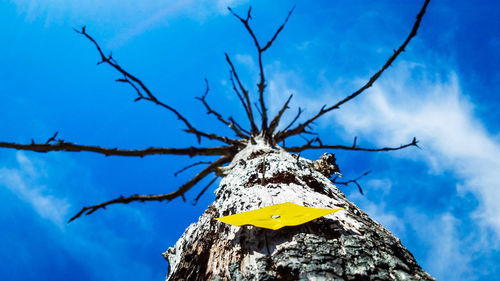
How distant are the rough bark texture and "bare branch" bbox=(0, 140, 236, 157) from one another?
160 centimetres

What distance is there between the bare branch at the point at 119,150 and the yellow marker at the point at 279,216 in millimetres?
2004

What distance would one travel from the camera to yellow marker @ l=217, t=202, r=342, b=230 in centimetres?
97

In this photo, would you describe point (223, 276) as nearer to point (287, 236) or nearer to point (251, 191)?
point (287, 236)

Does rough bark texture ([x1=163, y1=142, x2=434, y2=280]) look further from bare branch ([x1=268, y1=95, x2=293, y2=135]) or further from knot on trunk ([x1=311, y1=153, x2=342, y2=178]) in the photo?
bare branch ([x1=268, y1=95, x2=293, y2=135])

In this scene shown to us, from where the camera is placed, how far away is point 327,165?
2395 mm

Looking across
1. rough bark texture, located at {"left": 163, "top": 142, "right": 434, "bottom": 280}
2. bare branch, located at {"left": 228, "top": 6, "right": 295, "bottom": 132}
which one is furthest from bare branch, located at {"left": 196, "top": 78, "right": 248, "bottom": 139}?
rough bark texture, located at {"left": 163, "top": 142, "right": 434, "bottom": 280}

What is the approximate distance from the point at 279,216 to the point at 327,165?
1483 millimetres

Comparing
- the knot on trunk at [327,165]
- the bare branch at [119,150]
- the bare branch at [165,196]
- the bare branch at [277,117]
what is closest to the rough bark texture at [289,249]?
the knot on trunk at [327,165]

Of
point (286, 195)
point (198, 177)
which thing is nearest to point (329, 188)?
point (286, 195)

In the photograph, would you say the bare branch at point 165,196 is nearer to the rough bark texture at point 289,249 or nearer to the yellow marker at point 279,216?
the rough bark texture at point 289,249

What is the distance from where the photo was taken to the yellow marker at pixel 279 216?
0.97m

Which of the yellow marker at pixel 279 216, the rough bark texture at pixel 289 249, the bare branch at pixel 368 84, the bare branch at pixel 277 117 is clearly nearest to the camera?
the rough bark texture at pixel 289 249

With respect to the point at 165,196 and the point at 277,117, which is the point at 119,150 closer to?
the point at 165,196

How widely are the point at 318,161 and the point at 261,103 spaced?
1.48 m
